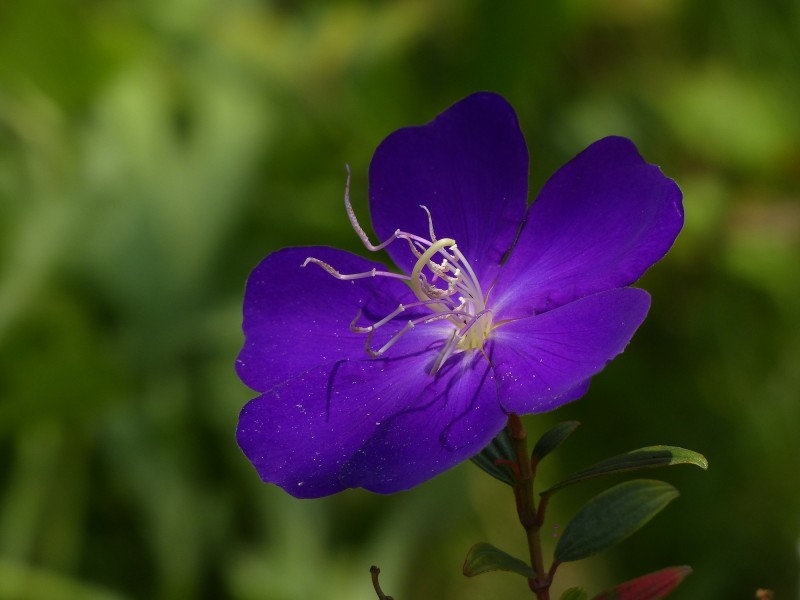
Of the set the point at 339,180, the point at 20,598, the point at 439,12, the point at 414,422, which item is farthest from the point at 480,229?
the point at 439,12

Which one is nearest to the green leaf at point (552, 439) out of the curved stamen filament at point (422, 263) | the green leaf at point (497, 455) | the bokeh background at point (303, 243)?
the green leaf at point (497, 455)

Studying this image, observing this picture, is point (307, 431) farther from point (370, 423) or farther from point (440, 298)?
point (440, 298)

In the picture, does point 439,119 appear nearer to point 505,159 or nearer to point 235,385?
point 505,159

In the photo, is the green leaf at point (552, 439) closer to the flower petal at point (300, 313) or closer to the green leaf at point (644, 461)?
the green leaf at point (644, 461)

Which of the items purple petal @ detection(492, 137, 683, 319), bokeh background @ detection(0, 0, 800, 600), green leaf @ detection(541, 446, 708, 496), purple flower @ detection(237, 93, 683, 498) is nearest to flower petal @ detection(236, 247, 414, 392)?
purple flower @ detection(237, 93, 683, 498)

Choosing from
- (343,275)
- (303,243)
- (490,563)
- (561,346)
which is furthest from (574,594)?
(303,243)
